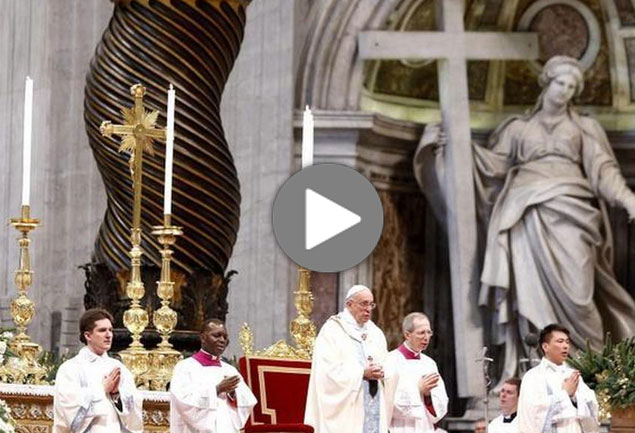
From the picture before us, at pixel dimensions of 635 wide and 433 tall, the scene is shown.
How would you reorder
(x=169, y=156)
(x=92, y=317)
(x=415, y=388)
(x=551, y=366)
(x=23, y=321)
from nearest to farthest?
1. (x=92, y=317)
2. (x=169, y=156)
3. (x=23, y=321)
4. (x=551, y=366)
5. (x=415, y=388)

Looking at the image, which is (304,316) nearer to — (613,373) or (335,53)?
(613,373)

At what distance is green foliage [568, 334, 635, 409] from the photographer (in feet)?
44.1

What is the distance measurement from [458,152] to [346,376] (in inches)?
226

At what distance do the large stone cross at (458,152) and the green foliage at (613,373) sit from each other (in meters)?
2.58

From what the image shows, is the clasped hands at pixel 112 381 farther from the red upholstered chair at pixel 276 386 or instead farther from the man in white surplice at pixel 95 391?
the red upholstered chair at pixel 276 386

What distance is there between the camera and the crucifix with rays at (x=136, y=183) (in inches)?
430

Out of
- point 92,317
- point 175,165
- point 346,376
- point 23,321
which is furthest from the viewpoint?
point 175,165

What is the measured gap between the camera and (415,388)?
1198cm

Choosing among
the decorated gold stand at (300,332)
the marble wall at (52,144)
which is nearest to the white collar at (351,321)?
the decorated gold stand at (300,332)

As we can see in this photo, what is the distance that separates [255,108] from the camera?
55.0 ft

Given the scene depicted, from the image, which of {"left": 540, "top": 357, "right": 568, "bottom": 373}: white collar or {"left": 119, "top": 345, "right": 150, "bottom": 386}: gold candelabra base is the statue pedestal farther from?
{"left": 540, "top": 357, "right": 568, "bottom": 373}: white collar

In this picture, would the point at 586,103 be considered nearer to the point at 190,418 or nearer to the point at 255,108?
the point at 255,108

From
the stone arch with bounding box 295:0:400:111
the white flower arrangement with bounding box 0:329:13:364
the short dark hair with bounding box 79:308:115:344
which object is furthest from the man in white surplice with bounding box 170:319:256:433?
the stone arch with bounding box 295:0:400:111
